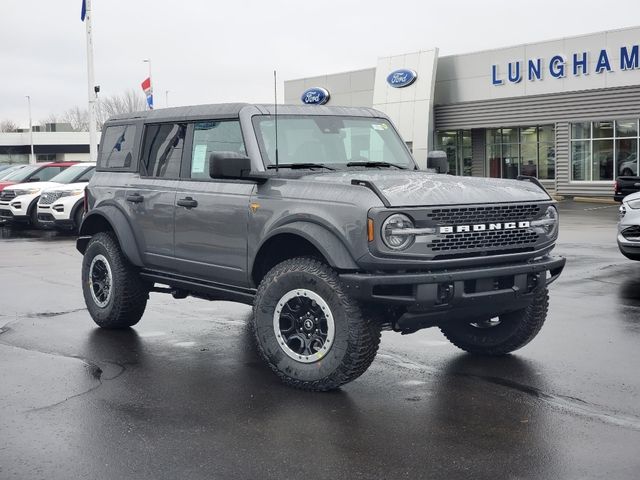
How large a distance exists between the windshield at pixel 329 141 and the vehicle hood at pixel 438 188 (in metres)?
0.33

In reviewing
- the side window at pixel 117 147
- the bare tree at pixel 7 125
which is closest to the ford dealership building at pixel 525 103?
the side window at pixel 117 147

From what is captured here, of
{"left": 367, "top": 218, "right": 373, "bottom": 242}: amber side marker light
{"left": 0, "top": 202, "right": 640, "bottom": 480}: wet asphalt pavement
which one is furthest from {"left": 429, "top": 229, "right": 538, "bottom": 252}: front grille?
{"left": 0, "top": 202, "right": 640, "bottom": 480}: wet asphalt pavement

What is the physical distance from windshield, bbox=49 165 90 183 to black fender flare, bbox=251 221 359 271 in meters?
16.9

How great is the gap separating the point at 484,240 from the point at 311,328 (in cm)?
133

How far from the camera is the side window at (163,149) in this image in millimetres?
7618

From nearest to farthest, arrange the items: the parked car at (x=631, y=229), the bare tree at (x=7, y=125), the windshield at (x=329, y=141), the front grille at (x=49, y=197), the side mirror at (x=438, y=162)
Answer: the windshield at (x=329, y=141), the side mirror at (x=438, y=162), the parked car at (x=631, y=229), the front grille at (x=49, y=197), the bare tree at (x=7, y=125)

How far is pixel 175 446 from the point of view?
4.88 meters

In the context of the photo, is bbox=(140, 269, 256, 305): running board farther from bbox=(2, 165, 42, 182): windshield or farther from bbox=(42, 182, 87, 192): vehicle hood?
bbox=(2, 165, 42, 182): windshield

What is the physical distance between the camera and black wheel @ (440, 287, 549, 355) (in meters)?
6.79

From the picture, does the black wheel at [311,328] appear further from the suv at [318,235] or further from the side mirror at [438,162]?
the side mirror at [438,162]

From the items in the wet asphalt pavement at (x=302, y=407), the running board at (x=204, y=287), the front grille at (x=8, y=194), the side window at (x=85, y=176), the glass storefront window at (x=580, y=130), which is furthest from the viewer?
the glass storefront window at (x=580, y=130)

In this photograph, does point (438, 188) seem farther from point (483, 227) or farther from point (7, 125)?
point (7, 125)

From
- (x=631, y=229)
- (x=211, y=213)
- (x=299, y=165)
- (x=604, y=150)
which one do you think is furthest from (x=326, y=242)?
(x=604, y=150)

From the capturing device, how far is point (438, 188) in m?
5.96
